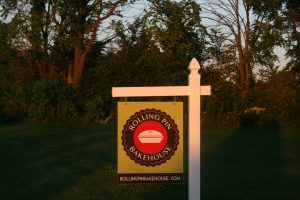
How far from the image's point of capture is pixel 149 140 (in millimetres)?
6965

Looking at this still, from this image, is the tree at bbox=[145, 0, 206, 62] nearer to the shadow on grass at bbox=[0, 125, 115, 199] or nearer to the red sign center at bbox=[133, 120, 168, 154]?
the shadow on grass at bbox=[0, 125, 115, 199]

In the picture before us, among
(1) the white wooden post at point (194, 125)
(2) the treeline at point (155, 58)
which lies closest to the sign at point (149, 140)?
(1) the white wooden post at point (194, 125)

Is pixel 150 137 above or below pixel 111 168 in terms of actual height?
above

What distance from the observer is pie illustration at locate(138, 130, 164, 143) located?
6930mm

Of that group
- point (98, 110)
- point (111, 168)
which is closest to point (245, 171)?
point (111, 168)

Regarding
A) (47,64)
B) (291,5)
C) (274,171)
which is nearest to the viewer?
(274,171)

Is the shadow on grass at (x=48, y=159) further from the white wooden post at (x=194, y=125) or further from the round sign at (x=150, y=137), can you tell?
the white wooden post at (x=194, y=125)

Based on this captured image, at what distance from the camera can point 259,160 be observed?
13.9m

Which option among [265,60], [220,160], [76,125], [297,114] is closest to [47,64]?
[76,125]

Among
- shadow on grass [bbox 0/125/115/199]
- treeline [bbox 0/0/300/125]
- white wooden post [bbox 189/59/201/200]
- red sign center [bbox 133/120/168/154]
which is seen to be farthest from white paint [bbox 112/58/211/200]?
treeline [bbox 0/0/300/125]

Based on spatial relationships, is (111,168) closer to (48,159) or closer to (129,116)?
(48,159)

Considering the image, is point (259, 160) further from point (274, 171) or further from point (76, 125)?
point (76, 125)

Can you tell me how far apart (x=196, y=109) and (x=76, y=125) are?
18577 millimetres

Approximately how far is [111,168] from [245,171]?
2.56m
